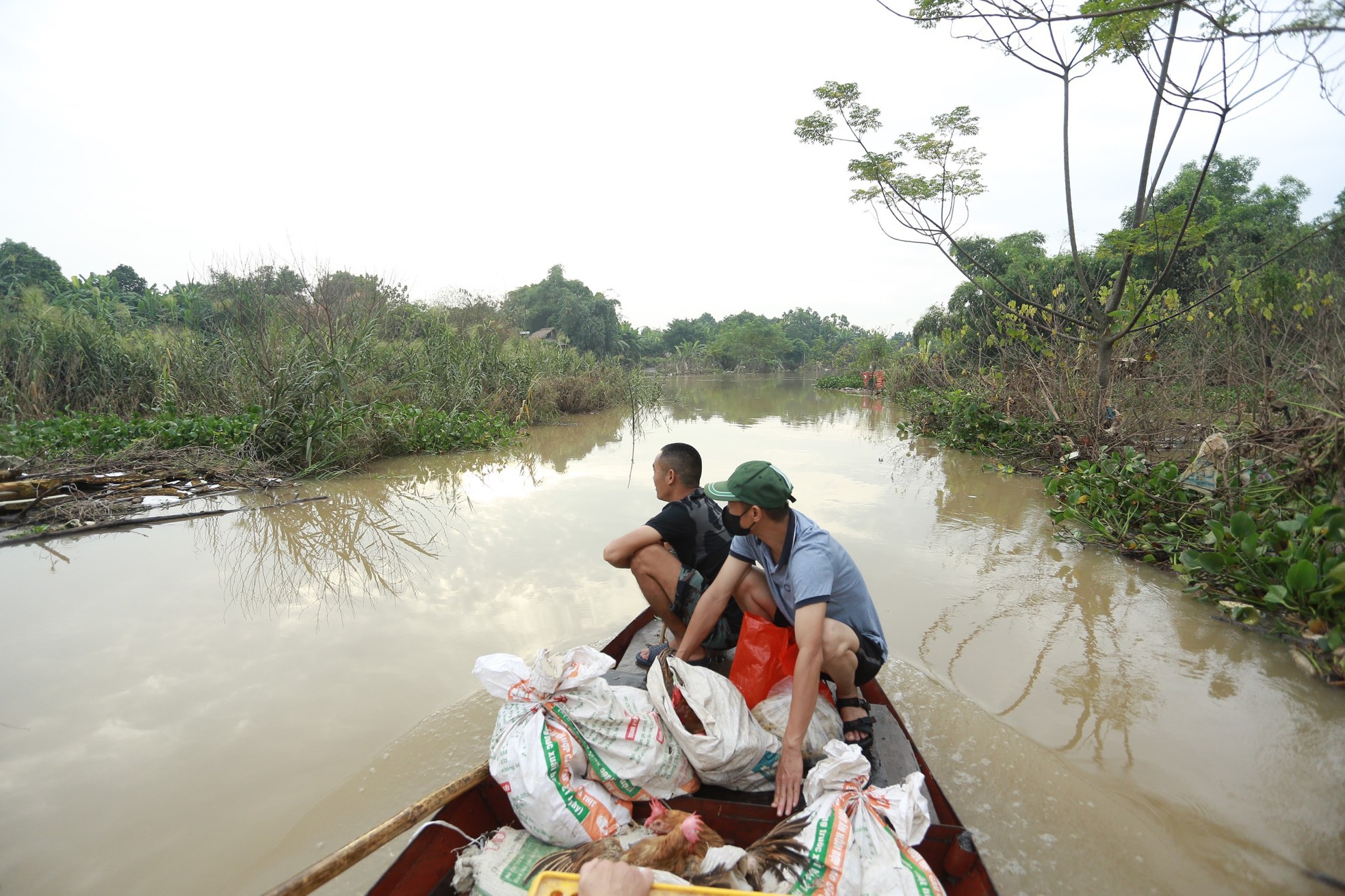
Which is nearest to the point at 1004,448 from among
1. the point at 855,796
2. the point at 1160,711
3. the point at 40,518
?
the point at 1160,711

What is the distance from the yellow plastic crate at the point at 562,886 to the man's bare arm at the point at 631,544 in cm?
158

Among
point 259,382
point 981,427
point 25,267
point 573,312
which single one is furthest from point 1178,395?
point 25,267

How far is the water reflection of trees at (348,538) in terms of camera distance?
4.69 m

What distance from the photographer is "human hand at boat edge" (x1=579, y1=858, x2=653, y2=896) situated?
1445mm

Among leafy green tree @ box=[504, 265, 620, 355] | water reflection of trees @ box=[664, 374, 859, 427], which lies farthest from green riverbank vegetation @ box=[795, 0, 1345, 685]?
leafy green tree @ box=[504, 265, 620, 355]

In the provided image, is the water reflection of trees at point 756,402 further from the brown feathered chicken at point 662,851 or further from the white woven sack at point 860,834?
the brown feathered chicken at point 662,851

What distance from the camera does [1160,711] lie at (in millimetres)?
3125

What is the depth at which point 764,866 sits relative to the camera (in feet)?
5.58

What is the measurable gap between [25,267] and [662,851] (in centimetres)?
3878

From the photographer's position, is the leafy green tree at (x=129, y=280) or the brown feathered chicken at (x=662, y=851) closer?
the brown feathered chicken at (x=662, y=851)

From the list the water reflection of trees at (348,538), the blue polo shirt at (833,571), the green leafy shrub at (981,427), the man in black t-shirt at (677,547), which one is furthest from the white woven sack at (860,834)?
the green leafy shrub at (981,427)

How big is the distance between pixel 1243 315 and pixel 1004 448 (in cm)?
304

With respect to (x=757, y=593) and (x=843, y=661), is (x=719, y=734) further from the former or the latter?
(x=757, y=593)

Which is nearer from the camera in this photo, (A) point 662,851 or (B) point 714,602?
(A) point 662,851
